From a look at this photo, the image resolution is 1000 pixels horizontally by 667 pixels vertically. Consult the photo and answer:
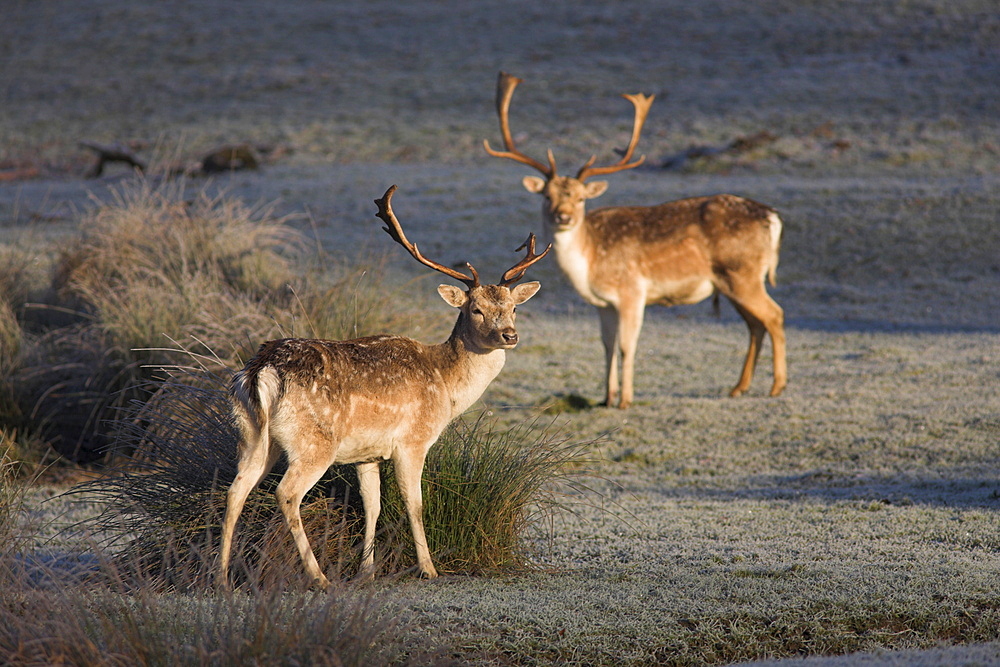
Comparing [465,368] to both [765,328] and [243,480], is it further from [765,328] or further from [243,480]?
[765,328]

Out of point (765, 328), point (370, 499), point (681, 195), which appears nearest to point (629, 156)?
point (765, 328)

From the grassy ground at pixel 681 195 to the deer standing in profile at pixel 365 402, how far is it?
643 mm

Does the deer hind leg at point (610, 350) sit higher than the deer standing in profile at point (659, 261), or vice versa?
the deer standing in profile at point (659, 261)

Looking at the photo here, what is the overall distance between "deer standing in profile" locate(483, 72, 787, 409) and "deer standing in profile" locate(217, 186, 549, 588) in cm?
506

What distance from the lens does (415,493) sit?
5691 millimetres

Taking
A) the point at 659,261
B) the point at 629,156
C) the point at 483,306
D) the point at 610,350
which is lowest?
the point at 610,350

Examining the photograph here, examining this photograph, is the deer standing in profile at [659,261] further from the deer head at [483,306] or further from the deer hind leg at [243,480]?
the deer hind leg at [243,480]

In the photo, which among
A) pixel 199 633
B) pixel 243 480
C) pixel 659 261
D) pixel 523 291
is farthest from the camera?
pixel 659 261

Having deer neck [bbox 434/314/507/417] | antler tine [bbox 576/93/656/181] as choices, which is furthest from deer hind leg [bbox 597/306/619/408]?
deer neck [bbox 434/314/507/417]

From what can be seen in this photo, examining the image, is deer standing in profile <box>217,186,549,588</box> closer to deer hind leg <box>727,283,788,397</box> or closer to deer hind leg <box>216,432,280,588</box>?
deer hind leg <box>216,432,280,588</box>

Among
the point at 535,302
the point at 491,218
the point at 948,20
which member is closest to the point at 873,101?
the point at 948,20

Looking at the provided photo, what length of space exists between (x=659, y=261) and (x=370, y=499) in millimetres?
Result: 6196

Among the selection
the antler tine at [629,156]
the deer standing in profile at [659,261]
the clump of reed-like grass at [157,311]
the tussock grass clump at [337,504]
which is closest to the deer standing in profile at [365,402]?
the tussock grass clump at [337,504]

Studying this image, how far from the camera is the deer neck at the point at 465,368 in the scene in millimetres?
5930
